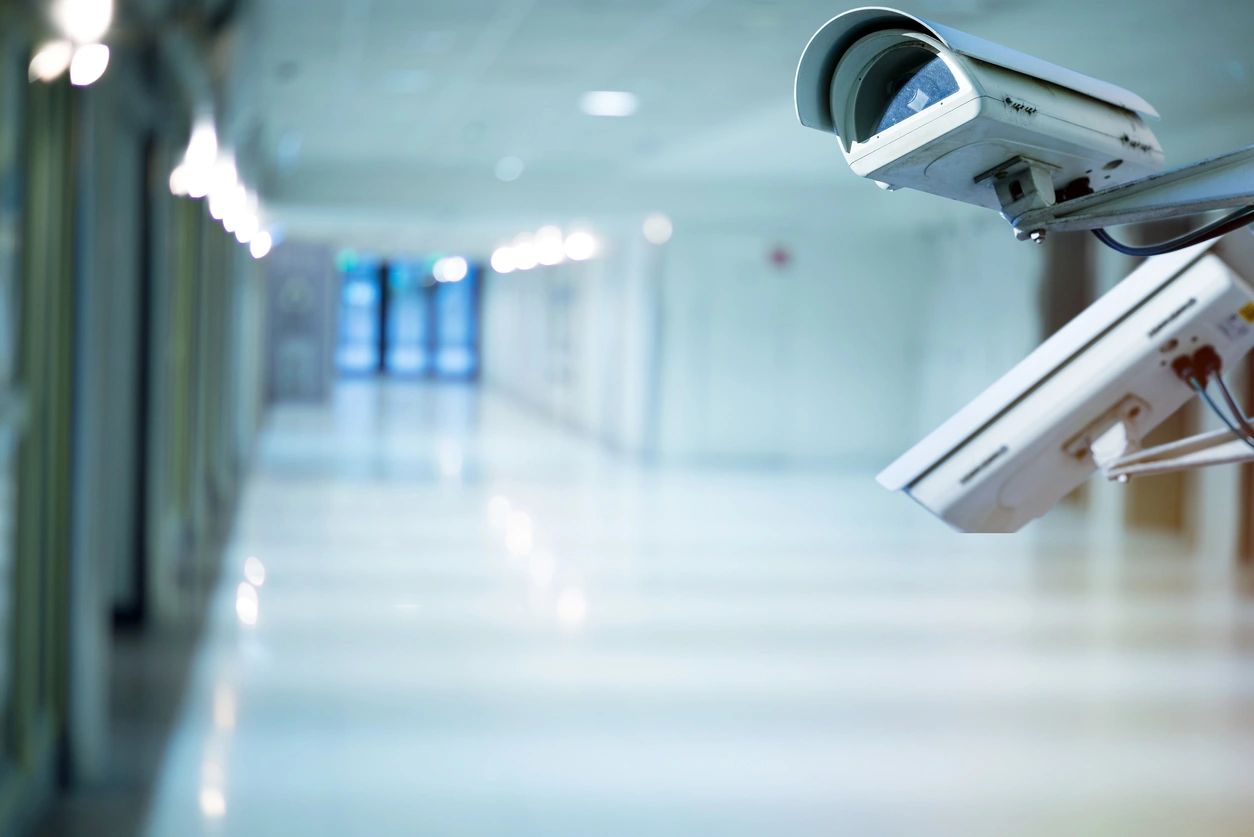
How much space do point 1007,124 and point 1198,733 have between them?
5.12 metres

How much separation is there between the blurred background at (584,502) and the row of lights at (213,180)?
0.05 m

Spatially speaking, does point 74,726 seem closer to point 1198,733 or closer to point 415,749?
point 415,749

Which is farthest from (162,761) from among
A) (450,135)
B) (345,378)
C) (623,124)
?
(345,378)

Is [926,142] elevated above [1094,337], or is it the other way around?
[926,142]

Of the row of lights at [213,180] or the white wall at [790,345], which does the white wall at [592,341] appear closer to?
the white wall at [790,345]

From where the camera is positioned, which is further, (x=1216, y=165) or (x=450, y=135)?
(x=450, y=135)

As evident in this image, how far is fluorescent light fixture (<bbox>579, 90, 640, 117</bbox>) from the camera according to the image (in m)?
10.1

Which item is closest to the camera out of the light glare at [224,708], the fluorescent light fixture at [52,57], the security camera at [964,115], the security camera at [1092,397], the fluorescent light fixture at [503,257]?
the security camera at [964,115]

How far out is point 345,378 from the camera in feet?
131

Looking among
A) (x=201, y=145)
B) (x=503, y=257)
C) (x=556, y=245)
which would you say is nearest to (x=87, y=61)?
(x=201, y=145)

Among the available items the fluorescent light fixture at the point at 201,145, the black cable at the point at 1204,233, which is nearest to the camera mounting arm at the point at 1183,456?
the black cable at the point at 1204,233

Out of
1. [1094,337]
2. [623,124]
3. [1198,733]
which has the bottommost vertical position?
[1198,733]

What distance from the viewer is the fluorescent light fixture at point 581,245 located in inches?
847

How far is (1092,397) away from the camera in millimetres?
1881
